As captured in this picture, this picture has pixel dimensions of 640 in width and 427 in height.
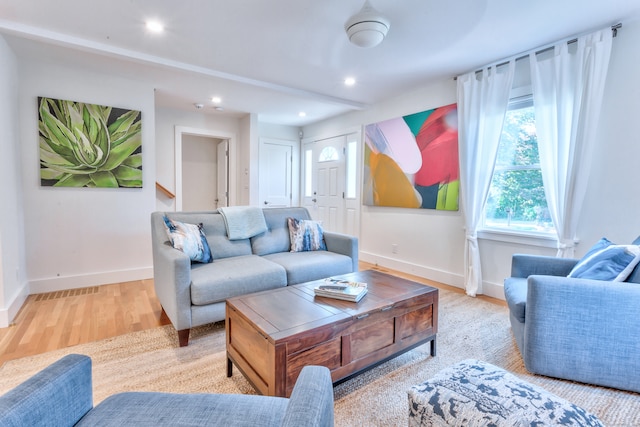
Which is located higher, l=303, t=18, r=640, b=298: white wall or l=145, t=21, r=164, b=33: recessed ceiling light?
l=145, t=21, r=164, b=33: recessed ceiling light

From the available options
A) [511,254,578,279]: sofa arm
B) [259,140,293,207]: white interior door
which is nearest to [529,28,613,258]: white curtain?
[511,254,578,279]: sofa arm

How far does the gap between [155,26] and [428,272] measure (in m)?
3.71

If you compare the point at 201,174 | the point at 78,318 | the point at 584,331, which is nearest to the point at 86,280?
the point at 78,318

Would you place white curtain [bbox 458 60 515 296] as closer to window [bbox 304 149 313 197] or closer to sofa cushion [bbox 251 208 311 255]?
sofa cushion [bbox 251 208 311 255]

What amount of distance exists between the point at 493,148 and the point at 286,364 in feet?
9.33

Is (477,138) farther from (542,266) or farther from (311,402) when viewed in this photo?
(311,402)

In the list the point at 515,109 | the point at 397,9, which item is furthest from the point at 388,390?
the point at 515,109

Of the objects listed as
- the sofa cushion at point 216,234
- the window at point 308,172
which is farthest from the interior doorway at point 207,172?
the sofa cushion at point 216,234

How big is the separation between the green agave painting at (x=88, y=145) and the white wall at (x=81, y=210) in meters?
0.08

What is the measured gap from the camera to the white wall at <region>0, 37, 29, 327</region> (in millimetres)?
2418

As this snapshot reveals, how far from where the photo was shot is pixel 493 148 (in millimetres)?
3031

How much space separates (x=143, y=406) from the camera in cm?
92

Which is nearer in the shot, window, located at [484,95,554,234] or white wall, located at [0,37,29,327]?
white wall, located at [0,37,29,327]

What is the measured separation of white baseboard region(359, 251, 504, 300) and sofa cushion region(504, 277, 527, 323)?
101cm
